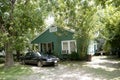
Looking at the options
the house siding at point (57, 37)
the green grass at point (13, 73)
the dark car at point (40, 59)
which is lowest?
the green grass at point (13, 73)

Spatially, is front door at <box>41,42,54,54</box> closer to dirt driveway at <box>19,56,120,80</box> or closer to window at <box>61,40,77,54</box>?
window at <box>61,40,77,54</box>

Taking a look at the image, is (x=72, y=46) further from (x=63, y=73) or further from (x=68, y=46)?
(x=63, y=73)

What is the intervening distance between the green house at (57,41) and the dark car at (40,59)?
5613 millimetres

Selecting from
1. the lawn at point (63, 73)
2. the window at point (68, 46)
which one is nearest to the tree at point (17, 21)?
the lawn at point (63, 73)

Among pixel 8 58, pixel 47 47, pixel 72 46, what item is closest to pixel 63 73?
pixel 8 58

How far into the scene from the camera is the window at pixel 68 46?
24406 mm

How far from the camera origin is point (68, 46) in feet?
81.2

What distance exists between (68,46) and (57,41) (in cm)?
177

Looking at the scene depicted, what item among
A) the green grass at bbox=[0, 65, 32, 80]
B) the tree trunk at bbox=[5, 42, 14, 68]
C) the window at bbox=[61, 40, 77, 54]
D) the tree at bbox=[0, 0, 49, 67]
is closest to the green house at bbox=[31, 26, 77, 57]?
the window at bbox=[61, 40, 77, 54]

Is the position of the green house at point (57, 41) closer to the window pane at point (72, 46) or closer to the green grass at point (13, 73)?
the window pane at point (72, 46)

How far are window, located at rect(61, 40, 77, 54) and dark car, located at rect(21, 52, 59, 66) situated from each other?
5.49 metres

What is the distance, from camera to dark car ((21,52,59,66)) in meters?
18.6

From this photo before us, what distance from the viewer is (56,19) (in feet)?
74.9

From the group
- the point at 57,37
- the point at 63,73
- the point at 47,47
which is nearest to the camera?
the point at 63,73
